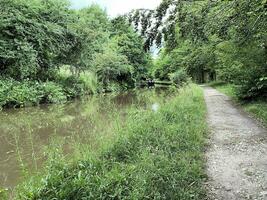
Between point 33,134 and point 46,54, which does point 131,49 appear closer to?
point 46,54

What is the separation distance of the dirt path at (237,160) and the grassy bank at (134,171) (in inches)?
11.1

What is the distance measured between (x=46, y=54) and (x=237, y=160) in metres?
A: 20.0

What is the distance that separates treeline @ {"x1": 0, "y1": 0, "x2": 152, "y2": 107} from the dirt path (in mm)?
5795

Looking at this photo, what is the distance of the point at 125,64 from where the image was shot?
1582 inches

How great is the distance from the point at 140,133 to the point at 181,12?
10.2 feet

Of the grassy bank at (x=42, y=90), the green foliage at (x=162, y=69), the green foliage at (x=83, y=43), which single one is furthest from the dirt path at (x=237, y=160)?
the green foliage at (x=162, y=69)

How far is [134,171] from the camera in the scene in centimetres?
499

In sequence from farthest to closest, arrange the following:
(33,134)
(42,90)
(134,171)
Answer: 1. (42,90)
2. (33,134)
3. (134,171)

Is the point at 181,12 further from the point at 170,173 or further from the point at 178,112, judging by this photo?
the point at 170,173

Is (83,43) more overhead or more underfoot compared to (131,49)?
more underfoot

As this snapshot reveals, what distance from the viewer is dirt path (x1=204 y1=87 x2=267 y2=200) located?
4988 millimetres

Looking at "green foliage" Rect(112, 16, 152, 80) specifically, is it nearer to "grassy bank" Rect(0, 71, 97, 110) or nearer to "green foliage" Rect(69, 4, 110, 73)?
"green foliage" Rect(69, 4, 110, 73)

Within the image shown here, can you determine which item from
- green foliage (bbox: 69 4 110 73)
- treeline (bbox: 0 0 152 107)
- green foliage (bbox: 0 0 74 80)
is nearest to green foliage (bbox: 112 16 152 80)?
treeline (bbox: 0 0 152 107)

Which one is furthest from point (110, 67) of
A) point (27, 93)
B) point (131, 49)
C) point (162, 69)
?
point (162, 69)
